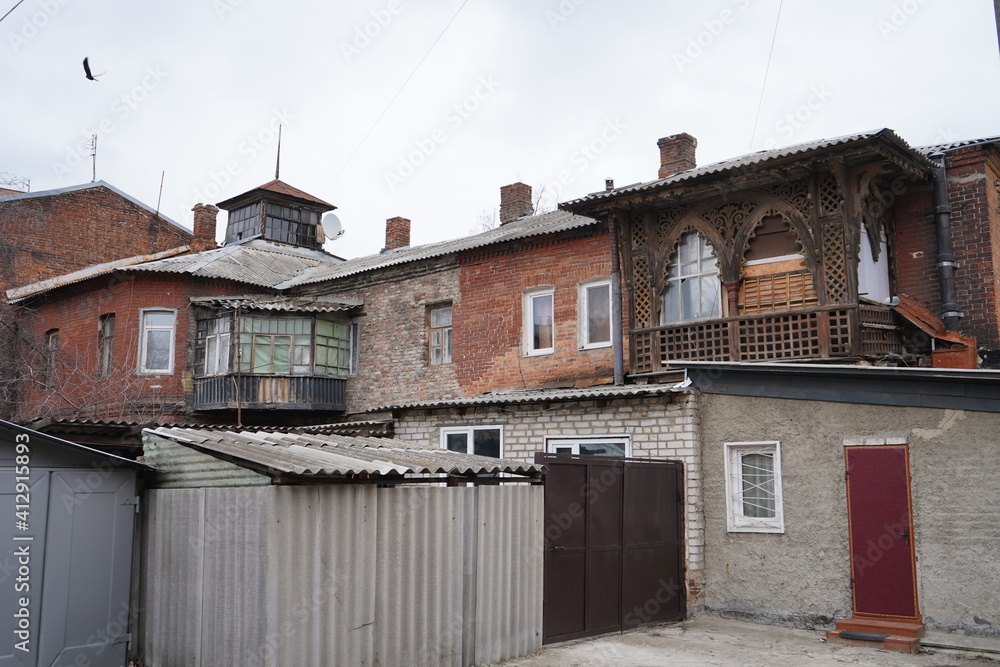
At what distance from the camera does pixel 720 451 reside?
420 inches

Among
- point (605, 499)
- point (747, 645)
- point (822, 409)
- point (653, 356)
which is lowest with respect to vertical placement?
point (747, 645)

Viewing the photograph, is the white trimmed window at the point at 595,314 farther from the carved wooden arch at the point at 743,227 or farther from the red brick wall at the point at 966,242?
the red brick wall at the point at 966,242

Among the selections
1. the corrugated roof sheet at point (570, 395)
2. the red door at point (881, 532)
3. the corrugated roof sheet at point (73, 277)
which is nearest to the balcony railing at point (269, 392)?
the corrugated roof sheet at point (73, 277)

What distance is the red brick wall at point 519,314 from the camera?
605 inches

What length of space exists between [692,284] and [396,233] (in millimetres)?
12304

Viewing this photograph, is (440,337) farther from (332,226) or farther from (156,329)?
(332,226)

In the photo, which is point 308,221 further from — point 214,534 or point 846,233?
point 214,534

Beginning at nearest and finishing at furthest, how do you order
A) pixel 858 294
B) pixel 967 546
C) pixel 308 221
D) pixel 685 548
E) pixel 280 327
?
pixel 967 546, pixel 685 548, pixel 858 294, pixel 280 327, pixel 308 221

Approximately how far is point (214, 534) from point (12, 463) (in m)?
1.76

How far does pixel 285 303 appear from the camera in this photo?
1930 cm

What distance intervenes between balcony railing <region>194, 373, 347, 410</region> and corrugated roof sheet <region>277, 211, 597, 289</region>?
2659mm

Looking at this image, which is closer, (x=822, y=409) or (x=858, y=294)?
(x=822, y=409)

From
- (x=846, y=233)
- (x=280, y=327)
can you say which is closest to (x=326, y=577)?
(x=846, y=233)

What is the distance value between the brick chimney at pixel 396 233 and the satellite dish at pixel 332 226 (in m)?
2.17
